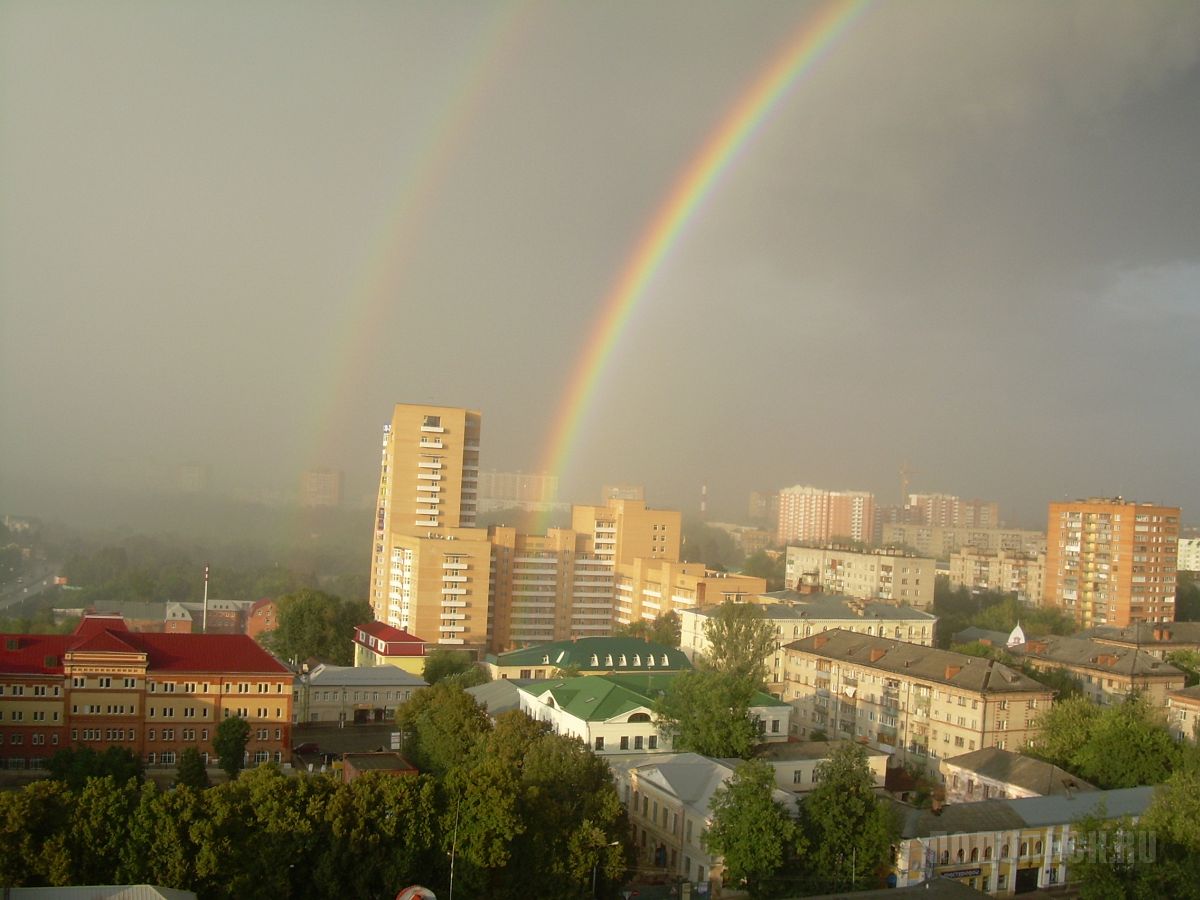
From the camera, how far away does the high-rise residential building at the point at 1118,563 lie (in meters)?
42.8

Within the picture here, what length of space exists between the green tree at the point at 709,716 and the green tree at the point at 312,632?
1543 centimetres

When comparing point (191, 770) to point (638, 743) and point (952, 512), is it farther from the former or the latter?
point (952, 512)

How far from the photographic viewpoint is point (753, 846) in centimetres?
1394

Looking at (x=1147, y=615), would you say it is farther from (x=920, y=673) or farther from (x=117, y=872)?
(x=117, y=872)

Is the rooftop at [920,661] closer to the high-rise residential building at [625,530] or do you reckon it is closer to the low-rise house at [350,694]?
the low-rise house at [350,694]

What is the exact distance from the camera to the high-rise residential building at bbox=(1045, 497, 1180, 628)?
4278 centimetres

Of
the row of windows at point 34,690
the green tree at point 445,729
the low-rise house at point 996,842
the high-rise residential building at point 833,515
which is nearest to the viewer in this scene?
the low-rise house at point 996,842

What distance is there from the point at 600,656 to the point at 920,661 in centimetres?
833

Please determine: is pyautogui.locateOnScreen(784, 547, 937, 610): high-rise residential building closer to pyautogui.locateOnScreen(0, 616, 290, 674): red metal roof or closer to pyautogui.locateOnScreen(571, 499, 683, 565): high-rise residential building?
pyautogui.locateOnScreen(571, 499, 683, 565): high-rise residential building

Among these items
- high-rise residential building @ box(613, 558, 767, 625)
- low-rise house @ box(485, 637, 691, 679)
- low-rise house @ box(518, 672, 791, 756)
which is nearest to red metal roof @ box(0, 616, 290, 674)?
low-rise house @ box(518, 672, 791, 756)

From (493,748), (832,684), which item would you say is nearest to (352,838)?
(493,748)

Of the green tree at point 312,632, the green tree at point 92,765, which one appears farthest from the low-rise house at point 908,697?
the green tree at point 92,765

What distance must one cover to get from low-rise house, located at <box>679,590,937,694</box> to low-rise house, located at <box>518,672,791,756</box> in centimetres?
784

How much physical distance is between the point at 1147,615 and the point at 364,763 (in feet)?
120
